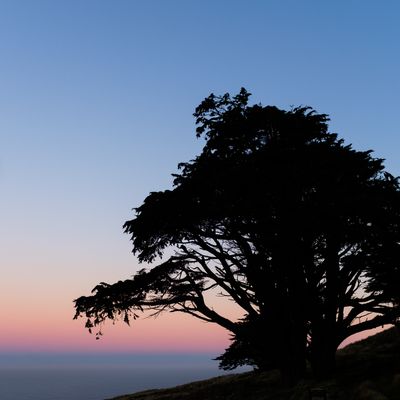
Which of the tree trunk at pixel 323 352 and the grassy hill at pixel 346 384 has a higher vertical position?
the tree trunk at pixel 323 352

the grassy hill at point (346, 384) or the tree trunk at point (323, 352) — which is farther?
the tree trunk at point (323, 352)

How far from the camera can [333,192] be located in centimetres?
2052

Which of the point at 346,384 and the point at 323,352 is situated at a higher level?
the point at 323,352

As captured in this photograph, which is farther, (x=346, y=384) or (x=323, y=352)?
(x=323, y=352)

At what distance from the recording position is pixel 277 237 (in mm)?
21625

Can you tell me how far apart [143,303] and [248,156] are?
789cm

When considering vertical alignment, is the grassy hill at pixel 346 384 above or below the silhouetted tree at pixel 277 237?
below

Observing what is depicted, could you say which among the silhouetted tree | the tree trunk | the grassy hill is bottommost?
the grassy hill

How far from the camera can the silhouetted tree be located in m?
20.9

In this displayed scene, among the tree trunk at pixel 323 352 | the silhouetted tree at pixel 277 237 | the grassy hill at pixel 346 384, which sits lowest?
the grassy hill at pixel 346 384

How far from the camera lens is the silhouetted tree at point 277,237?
20906 mm

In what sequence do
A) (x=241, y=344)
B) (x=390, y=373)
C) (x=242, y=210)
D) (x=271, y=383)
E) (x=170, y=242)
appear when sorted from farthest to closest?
(x=241, y=344) < (x=271, y=383) < (x=170, y=242) < (x=242, y=210) < (x=390, y=373)

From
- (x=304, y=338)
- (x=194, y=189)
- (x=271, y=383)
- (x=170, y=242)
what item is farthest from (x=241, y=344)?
(x=194, y=189)

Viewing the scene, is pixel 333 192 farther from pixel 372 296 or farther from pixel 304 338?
pixel 304 338
